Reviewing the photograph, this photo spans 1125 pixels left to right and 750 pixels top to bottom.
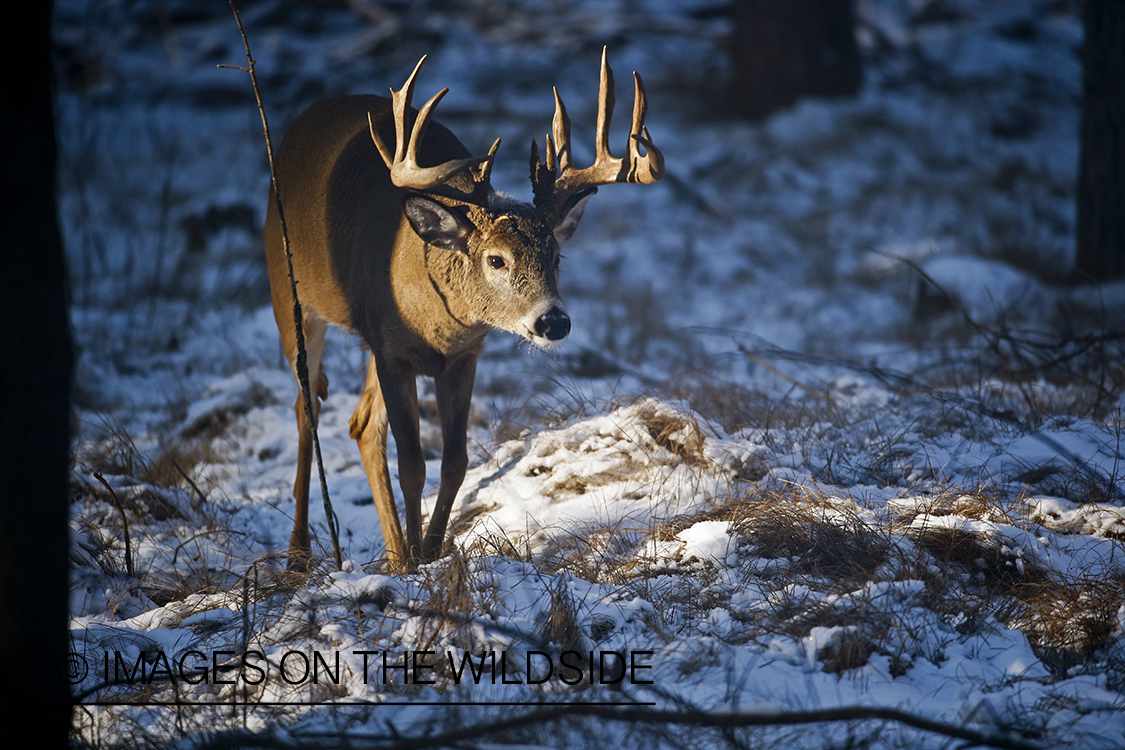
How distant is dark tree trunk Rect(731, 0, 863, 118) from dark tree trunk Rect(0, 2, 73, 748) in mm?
11814

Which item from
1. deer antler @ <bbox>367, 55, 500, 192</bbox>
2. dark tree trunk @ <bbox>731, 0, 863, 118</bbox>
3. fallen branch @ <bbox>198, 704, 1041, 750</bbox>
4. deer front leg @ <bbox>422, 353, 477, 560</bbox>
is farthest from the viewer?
dark tree trunk @ <bbox>731, 0, 863, 118</bbox>

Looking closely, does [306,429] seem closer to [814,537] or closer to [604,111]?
[604,111]

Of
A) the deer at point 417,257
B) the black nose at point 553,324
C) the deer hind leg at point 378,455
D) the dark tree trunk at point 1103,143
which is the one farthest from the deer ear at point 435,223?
the dark tree trunk at point 1103,143

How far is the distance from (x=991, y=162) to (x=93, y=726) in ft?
43.1

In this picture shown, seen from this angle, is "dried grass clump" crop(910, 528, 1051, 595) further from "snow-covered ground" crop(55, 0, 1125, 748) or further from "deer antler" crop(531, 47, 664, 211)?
"deer antler" crop(531, 47, 664, 211)

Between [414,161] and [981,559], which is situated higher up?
[414,161]

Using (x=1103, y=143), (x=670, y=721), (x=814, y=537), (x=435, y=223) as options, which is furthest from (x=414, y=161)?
(x=1103, y=143)

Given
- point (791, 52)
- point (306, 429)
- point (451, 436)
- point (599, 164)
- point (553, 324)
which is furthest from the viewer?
point (791, 52)

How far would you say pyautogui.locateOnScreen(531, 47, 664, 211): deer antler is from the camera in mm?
3650

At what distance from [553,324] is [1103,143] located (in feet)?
23.5

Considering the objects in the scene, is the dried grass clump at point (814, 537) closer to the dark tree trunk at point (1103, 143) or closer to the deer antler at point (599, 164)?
the deer antler at point (599, 164)

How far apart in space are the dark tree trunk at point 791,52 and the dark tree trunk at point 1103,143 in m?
4.85

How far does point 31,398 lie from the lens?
2.14 meters

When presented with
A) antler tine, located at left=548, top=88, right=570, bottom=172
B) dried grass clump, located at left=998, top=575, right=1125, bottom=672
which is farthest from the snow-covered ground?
antler tine, located at left=548, top=88, right=570, bottom=172
